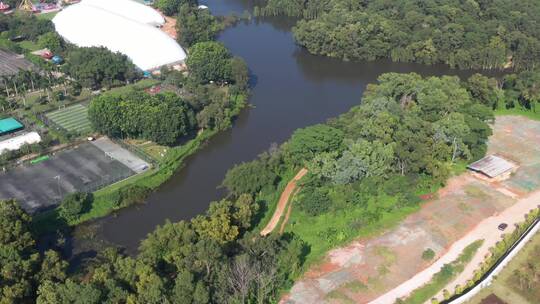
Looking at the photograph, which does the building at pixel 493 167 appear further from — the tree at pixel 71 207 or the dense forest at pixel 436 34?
the tree at pixel 71 207

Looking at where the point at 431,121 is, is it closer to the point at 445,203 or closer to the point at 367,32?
the point at 445,203

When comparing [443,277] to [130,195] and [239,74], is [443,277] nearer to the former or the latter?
[130,195]

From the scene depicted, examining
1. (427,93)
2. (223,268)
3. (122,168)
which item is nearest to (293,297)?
(223,268)

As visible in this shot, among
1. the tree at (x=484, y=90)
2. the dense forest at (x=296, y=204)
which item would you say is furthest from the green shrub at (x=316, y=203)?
the tree at (x=484, y=90)

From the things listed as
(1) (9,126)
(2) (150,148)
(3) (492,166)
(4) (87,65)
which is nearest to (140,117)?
(2) (150,148)

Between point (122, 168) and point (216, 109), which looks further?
point (216, 109)

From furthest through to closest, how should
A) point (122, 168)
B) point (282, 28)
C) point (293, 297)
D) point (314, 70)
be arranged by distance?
1. point (282, 28)
2. point (314, 70)
3. point (122, 168)
4. point (293, 297)
